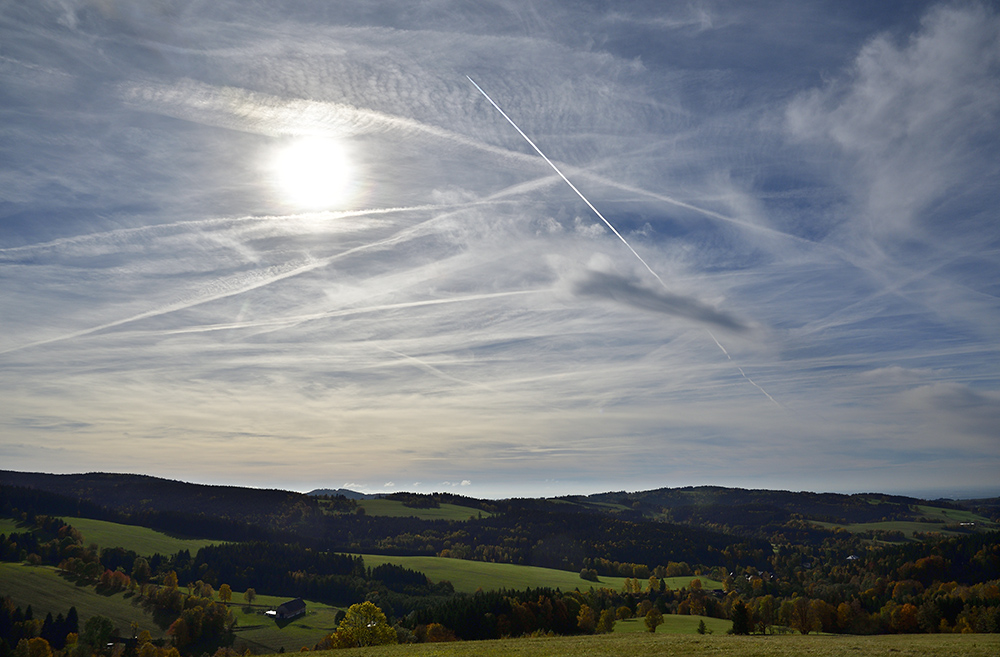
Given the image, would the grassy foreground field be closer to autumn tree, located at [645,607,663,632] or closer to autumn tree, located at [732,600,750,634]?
autumn tree, located at [732,600,750,634]

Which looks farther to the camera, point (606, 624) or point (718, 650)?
point (606, 624)

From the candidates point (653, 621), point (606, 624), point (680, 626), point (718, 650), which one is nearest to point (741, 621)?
point (653, 621)

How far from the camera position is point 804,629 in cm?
12119

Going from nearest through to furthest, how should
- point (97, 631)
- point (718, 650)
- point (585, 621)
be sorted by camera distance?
point (718, 650) < point (585, 621) < point (97, 631)

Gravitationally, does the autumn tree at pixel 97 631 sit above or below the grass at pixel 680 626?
below

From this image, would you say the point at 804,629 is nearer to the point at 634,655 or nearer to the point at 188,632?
the point at 634,655

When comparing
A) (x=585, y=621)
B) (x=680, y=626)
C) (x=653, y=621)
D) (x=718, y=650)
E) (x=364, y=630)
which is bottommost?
(x=585, y=621)

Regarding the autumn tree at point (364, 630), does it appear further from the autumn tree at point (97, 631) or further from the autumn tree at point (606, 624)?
the autumn tree at point (97, 631)

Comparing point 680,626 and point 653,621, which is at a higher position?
point 653,621

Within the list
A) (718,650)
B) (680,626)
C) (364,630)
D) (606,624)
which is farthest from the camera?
(606,624)

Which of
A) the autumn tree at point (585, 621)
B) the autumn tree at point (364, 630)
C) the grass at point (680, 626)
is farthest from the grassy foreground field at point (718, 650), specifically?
the autumn tree at point (585, 621)

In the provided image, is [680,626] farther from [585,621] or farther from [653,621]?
[585,621]

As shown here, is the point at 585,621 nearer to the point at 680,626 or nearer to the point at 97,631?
the point at 680,626

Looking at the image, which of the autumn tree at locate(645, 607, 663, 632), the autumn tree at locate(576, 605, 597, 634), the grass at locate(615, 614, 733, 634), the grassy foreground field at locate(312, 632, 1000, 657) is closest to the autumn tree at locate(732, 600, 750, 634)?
the grass at locate(615, 614, 733, 634)
